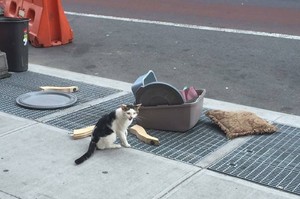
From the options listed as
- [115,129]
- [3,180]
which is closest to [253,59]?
[115,129]

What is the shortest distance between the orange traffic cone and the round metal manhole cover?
10.9 ft

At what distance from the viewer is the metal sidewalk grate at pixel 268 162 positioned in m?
4.55

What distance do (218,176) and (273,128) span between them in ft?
4.34

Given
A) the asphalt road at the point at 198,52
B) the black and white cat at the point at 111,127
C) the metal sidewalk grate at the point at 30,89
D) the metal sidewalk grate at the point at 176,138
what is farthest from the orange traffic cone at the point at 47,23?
the black and white cat at the point at 111,127

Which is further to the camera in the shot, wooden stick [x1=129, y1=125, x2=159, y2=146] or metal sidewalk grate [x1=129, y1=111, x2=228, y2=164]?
wooden stick [x1=129, y1=125, x2=159, y2=146]

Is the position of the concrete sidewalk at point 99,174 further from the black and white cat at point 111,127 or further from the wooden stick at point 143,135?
the wooden stick at point 143,135

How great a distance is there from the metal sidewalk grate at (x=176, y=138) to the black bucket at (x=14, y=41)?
208 centimetres

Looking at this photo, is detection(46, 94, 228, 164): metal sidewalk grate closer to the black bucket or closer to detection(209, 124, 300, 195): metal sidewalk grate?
detection(209, 124, 300, 195): metal sidewalk grate

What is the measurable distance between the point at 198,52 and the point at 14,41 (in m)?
3.30

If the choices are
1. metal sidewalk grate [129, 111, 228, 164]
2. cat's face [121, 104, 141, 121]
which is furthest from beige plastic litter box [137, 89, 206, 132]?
cat's face [121, 104, 141, 121]

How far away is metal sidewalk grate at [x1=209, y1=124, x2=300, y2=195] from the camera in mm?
4555

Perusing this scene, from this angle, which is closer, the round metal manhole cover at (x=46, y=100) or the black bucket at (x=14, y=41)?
the round metal manhole cover at (x=46, y=100)

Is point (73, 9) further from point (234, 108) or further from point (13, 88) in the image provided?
point (234, 108)

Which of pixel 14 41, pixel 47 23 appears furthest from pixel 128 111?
pixel 47 23
